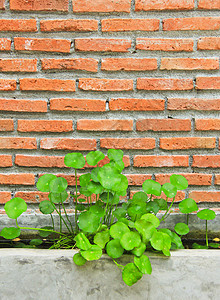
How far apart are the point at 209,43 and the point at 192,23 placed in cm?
14

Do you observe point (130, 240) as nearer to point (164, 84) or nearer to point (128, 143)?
point (128, 143)

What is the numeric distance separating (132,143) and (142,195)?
287 millimetres

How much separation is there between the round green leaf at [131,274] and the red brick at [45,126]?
29.0 inches

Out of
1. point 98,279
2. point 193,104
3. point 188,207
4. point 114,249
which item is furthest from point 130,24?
point 98,279

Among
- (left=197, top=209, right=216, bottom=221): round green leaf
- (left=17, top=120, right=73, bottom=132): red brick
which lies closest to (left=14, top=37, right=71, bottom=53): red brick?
(left=17, top=120, right=73, bottom=132): red brick

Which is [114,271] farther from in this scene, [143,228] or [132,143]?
[132,143]

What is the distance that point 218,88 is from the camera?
4.50ft

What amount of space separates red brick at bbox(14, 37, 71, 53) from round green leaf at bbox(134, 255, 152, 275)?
1071 mm

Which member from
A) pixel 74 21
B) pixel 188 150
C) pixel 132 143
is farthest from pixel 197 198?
pixel 74 21

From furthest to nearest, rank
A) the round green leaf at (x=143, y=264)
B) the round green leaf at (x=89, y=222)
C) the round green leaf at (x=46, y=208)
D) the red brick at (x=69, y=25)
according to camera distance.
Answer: the red brick at (x=69, y=25), the round green leaf at (x=46, y=208), the round green leaf at (x=89, y=222), the round green leaf at (x=143, y=264)

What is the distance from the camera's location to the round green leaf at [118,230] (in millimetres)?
1066

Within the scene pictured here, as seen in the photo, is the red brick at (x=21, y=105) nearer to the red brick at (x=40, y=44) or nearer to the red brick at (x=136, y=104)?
the red brick at (x=40, y=44)

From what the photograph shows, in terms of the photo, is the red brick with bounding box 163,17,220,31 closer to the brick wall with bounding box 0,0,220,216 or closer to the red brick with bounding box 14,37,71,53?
the brick wall with bounding box 0,0,220,216

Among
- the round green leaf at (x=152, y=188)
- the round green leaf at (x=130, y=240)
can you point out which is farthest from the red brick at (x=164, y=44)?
the round green leaf at (x=130, y=240)
